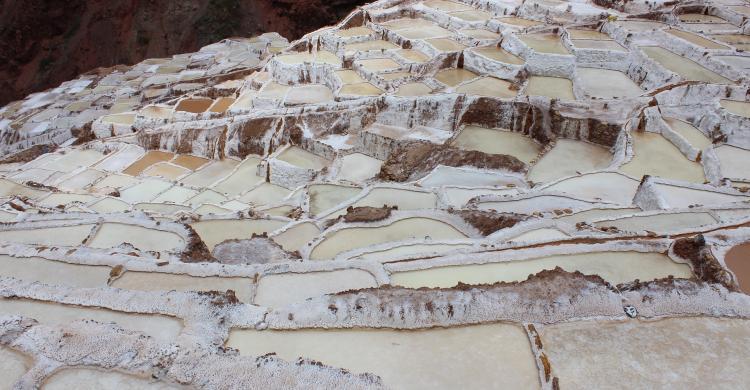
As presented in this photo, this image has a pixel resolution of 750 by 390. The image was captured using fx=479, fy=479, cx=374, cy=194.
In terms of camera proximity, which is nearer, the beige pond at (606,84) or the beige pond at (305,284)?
the beige pond at (305,284)

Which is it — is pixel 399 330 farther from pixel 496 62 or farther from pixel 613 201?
pixel 496 62

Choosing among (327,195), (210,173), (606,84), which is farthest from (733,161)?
(210,173)

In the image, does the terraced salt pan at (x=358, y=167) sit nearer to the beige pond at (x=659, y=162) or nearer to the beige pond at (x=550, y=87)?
the beige pond at (x=550, y=87)

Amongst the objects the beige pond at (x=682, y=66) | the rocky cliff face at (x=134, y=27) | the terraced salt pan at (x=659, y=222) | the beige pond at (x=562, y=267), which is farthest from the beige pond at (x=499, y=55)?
the rocky cliff face at (x=134, y=27)

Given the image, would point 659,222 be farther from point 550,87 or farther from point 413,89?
point 413,89

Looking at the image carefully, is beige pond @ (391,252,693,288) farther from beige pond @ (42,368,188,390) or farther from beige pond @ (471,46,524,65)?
beige pond @ (471,46,524,65)

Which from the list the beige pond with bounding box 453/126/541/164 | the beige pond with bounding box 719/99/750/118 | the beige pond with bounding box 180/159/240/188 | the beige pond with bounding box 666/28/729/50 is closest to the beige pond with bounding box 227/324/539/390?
the beige pond with bounding box 453/126/541/164
